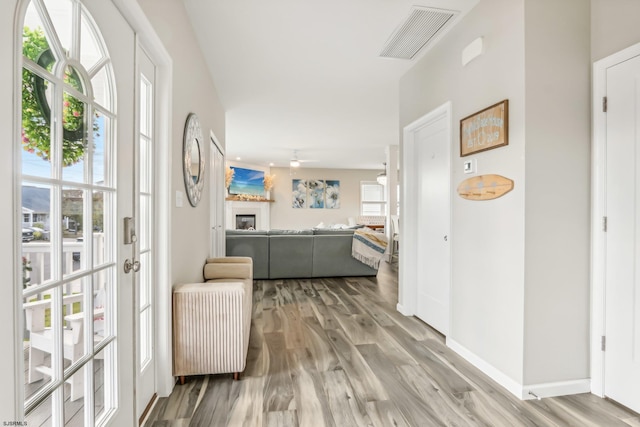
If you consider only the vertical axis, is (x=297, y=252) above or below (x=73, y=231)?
below

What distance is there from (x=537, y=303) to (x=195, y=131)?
2.73m

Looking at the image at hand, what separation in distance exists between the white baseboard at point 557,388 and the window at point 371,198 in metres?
8.91

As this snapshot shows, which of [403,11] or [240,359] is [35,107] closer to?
[240,359]

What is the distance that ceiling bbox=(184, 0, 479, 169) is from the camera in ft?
7.66

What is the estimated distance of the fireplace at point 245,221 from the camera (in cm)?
Answer: 946

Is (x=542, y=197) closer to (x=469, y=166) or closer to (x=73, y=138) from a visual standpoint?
(x=469, y=166)

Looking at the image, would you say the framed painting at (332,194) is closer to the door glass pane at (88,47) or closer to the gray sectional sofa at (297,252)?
the gray sectional sofa at (297,252)

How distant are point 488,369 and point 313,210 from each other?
8.40 meters

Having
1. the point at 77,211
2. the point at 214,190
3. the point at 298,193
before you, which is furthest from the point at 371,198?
the point at 77,211

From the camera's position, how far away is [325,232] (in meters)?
5.32

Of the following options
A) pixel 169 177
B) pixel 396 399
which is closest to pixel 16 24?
pixel 169 177

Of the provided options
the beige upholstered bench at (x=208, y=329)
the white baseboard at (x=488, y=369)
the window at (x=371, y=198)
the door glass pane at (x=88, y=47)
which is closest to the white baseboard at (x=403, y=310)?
the white baseboard at (x=488, y=369)

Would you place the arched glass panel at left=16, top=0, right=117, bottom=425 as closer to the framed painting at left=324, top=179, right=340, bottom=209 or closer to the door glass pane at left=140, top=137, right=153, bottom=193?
the door glass pane at left=140, top=137, right=153, bottom=193

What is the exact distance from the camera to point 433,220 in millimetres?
3025
